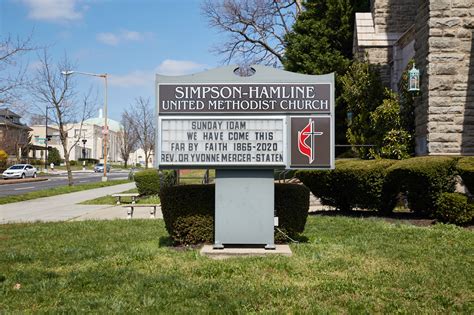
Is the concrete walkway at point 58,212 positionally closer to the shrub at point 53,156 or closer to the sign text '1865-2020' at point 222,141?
the sign text '1865-2020' at point 222,141

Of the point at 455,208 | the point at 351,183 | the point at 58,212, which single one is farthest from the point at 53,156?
the point at 455,208

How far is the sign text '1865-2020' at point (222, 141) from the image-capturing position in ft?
25.5

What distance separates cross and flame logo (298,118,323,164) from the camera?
7816mm

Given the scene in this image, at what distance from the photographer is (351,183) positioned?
12.2 meters

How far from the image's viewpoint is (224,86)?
26.0ft

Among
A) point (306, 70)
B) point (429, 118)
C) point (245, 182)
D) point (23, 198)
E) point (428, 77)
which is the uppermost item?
point (306, 70)

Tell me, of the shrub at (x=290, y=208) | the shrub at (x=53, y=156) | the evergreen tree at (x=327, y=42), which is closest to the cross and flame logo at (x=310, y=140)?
the shrub at (x=290, y=208)

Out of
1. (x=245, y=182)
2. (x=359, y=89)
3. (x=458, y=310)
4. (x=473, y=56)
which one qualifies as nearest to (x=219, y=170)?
(x=245, y=182)

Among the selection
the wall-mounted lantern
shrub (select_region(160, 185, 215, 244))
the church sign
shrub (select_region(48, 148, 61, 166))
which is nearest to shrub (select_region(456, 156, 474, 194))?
the wall-mounted lantern

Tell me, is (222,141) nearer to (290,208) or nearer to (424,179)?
(290,208)

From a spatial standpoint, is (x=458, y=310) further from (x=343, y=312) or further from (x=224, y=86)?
(x=224, y=86)

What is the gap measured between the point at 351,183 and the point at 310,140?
4.76m

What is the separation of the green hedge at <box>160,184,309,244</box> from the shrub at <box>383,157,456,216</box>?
3.65 meters

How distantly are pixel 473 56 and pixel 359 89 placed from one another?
5.44 m
